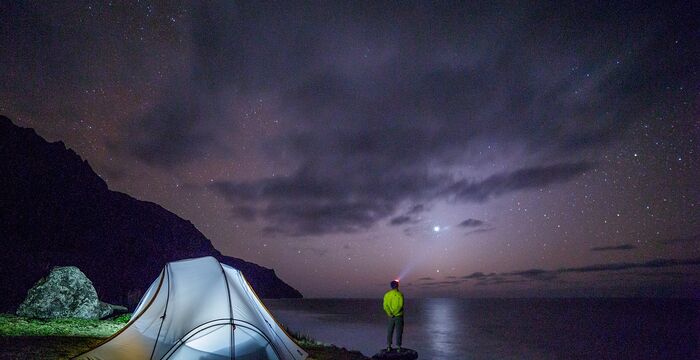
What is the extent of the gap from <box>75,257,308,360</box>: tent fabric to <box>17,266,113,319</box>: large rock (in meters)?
11.9

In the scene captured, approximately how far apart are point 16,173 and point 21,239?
20.9 metres

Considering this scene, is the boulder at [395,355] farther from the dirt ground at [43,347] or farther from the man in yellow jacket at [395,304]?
the dirt ground at [43,347]

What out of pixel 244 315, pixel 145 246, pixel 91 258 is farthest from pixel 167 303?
pixel 145 246

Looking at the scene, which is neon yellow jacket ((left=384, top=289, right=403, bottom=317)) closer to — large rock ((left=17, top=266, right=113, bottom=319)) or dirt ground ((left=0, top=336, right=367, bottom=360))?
dirt ground ((left=0, top=336, right=367, bottom=360))

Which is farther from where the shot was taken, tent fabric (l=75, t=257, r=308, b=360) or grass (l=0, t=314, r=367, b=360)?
grass (l=0, t=314, r=367, b=360)

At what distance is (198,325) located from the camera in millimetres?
9172

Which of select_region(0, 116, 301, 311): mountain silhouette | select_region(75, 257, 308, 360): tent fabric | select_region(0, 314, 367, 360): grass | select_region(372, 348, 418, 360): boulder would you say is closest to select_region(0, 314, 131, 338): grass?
select_region(0, 314, 367, 360): grass

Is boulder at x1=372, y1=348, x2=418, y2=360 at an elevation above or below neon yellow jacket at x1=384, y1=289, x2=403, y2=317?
below

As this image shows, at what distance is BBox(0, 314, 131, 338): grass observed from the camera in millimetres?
13789

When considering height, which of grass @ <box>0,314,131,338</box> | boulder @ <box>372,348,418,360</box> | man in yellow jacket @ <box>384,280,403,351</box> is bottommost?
boulder @ <box>372,348,418,360</box>

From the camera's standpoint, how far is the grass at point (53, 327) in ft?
45.2

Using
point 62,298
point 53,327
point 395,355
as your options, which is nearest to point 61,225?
point 62,298

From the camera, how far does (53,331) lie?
14312 millimetres

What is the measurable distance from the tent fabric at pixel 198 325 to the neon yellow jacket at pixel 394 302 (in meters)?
4.10
